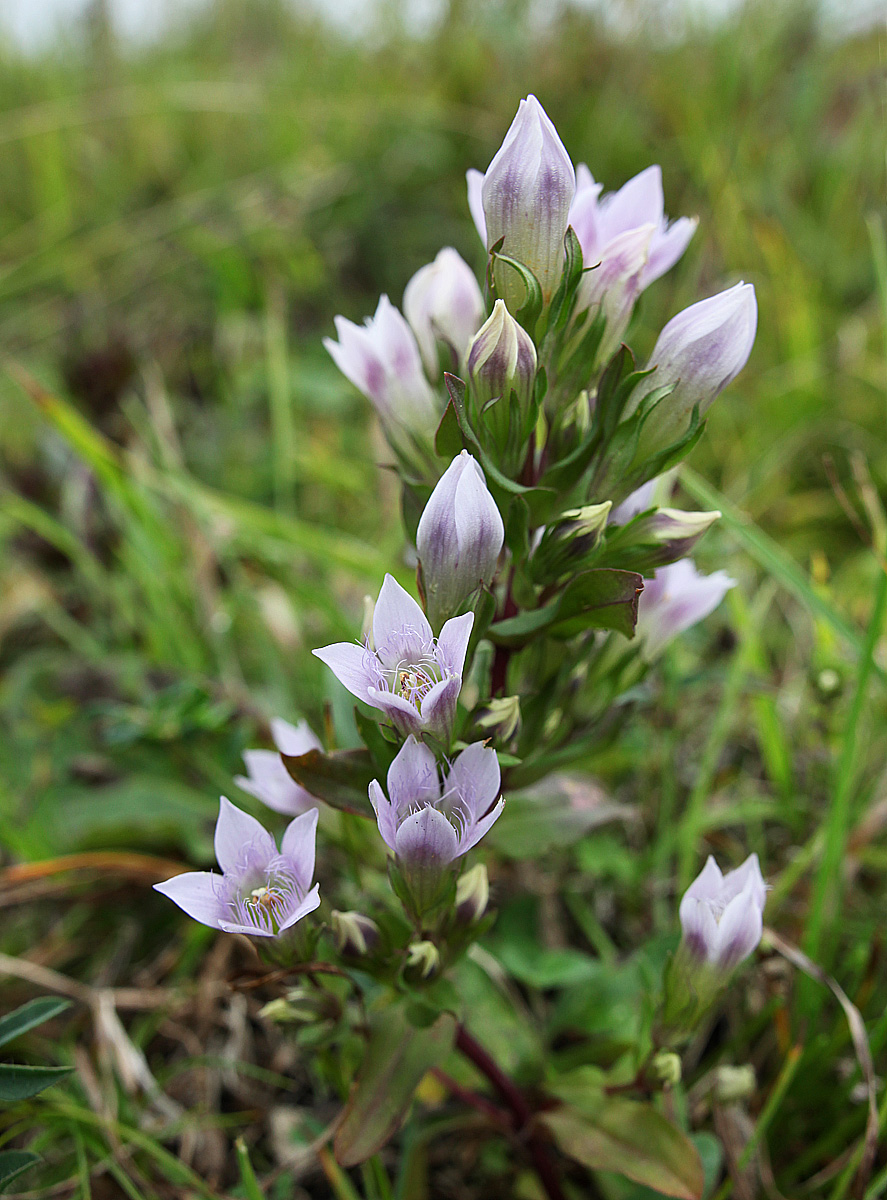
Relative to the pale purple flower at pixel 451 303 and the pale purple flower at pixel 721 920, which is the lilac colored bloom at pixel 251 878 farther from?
the pale purple flower at pixel 451 303

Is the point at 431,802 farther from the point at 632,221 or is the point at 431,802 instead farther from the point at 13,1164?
the point at 632,221

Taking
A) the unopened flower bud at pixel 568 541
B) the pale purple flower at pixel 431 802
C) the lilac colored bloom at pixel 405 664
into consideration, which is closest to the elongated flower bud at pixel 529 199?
the unopened flower bud at pixel 568 541

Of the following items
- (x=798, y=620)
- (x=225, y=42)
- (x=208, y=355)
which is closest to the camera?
(x=798, y=620)

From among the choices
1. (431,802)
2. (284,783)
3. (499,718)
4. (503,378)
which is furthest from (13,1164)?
(503,378)

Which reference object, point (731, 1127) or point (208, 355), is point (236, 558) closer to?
point (208, 355)

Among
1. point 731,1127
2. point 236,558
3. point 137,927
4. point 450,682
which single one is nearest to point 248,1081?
point 137,927

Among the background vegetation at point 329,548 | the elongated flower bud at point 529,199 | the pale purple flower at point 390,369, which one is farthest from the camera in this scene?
the background vegetation at point 329,548
